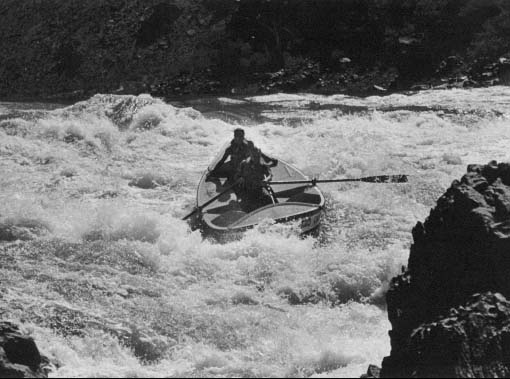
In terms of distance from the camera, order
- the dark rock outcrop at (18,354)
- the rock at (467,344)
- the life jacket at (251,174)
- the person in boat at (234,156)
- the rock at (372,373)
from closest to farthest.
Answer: the rock at (467,344)
the rock at (372,373)
the dark rock outcrop at (18,354)
the life jacket at (251,174)
the person in boat at (234,156)

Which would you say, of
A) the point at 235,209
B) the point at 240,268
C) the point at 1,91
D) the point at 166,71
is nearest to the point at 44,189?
the point at 235,209

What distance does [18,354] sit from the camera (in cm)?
759

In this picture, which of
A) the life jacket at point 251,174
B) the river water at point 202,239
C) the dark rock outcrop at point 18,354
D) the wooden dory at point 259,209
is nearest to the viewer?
the dark rock outcrop at point 18,354

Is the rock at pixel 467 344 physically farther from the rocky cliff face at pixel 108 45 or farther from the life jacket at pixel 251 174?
the rocky cliff face at pixel 108 45

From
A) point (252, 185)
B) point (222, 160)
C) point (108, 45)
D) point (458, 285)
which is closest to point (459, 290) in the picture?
point (458, 285)

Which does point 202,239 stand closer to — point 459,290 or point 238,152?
point 238,152

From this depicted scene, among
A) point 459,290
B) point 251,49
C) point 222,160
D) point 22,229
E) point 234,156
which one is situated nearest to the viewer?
point 459,290

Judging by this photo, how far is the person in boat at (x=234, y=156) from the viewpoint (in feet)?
48.4

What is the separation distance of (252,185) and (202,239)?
1571 millimetres

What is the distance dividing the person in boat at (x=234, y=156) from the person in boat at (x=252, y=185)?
2.02 feet

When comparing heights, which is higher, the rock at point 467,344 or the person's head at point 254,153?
the person's head at point 254,153

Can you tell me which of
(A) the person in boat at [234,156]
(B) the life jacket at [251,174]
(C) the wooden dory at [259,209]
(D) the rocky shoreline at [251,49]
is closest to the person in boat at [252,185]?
(B) the life jacket at [251,174]

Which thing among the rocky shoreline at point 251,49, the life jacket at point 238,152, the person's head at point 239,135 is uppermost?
the rocky shoreline at point 251,49

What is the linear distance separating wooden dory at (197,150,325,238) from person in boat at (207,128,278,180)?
0.77 ft
